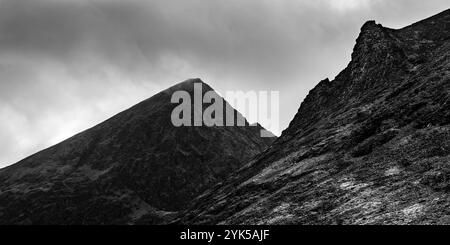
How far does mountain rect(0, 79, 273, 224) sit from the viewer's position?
141 metres

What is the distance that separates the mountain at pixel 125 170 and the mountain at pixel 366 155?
207 ft

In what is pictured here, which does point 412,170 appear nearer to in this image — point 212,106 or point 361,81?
point 361,81

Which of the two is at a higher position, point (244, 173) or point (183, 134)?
point (183, 134)

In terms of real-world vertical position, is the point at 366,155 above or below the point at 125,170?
below

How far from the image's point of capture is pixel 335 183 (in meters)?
46.5

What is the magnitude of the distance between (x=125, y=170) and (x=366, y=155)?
4787 inches

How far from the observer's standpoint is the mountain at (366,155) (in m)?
36.2

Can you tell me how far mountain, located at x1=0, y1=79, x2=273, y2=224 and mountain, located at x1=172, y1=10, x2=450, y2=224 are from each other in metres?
63.1

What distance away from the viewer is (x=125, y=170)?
523ft

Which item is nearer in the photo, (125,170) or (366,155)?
(366,155)
